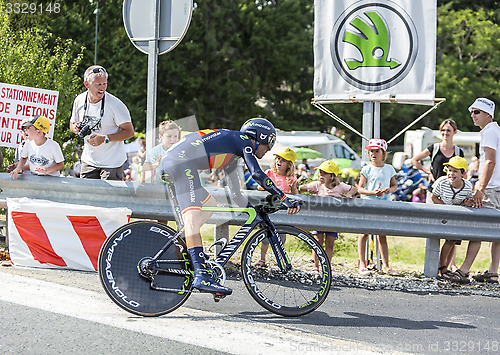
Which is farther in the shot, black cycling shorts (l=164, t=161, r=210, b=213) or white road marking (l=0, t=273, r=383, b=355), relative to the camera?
black cycling shorts (l=164, t=161, r=210, b=213)

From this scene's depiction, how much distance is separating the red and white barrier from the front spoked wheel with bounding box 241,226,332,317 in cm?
161

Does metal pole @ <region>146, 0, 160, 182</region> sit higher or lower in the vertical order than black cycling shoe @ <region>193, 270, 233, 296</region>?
higher

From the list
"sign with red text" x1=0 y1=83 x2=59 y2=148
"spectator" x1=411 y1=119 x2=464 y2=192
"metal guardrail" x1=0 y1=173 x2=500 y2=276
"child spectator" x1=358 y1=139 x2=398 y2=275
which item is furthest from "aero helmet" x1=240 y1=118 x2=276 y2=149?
"sign with red text" x1=0 y1=83 x2=59 y2=148

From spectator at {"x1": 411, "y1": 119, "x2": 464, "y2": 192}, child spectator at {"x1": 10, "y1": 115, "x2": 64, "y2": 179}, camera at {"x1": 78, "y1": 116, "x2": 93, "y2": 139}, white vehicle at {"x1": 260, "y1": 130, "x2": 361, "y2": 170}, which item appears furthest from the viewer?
white vehicle at {"x1": 260, "y1": 130, "x2": 361, "y2": 170}

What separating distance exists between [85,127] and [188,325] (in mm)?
2803

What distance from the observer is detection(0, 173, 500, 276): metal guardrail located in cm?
707

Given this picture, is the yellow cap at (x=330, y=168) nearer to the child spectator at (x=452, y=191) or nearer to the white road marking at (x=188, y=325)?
the child spectator at (x=452, y=191)

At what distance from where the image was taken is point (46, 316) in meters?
4.96

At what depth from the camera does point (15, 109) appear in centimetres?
883

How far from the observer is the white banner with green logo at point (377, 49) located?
8414 millimetres

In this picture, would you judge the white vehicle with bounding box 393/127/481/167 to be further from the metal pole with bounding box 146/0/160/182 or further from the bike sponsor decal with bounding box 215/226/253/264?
the bike sponsor decal with bounding box 215/226/253/264

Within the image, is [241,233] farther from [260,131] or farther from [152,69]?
[152,69]

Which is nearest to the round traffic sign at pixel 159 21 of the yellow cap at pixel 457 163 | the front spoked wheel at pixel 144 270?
the front spoked wheel at pixel 144 270

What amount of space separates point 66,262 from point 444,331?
3.57 metres
